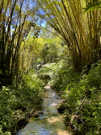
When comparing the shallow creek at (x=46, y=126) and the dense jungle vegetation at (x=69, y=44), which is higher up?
the dense jungle vegetation at (x=69, y=44)

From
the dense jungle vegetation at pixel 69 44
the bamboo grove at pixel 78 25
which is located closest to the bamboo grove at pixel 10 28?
the dense jungle vegetation at pixel 69 44

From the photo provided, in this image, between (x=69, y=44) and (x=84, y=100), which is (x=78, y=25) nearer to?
(x=69, y=44)

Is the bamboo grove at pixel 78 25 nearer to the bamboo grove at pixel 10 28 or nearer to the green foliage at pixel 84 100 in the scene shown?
the bamboo grove at pixel 10 28

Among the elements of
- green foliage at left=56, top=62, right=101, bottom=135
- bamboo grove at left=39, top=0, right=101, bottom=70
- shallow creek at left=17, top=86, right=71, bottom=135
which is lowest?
shallow creek at left=17, top=86, right=71, bottom=135

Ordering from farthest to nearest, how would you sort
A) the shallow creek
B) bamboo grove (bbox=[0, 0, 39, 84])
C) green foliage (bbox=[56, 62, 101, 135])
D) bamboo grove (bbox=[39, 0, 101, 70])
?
bamboo grove (bbox=[39, 0, 101, 70]), bamboo grove (bbox=[0, 0, 39, 84]), the shallow creek, green foliage (bbox=[56, 62, 101, 135])

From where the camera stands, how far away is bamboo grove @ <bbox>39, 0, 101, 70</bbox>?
3.51m

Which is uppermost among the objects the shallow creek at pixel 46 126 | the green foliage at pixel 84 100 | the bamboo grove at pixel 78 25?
the bamboo grove at pixel 78 25

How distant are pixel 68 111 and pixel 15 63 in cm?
181

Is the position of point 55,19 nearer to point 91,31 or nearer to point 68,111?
point 91,31

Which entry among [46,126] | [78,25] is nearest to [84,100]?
[46,126]

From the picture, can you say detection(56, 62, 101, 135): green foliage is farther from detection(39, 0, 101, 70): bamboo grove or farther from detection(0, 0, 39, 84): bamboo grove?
detection(0, 0, 39, 84): bamboo grove

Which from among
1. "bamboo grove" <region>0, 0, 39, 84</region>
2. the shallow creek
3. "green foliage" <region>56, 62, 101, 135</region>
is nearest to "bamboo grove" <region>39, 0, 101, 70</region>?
"bamboo grove" <region>0, 0, 39, 84</region>

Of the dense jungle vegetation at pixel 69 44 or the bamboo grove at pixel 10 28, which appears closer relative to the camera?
the dense jungle vegetation at pixel 69 44

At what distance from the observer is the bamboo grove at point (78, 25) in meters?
3.51
